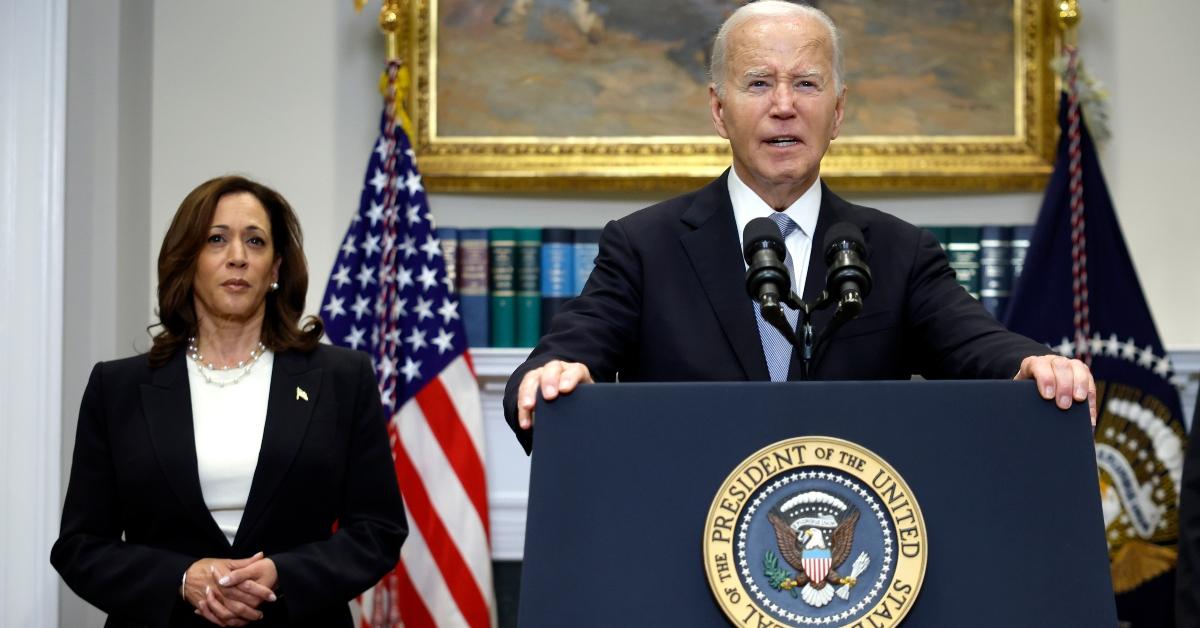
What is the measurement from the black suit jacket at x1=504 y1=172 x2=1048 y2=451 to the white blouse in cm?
117

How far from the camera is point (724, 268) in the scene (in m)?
2.29

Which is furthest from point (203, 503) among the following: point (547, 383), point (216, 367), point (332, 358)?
point (547, 383)

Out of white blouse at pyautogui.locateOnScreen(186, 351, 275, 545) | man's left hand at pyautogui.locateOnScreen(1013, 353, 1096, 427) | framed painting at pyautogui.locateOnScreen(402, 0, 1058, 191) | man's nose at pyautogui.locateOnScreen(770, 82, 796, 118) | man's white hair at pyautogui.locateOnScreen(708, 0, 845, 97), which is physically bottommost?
white blouse at pyautogui.locateOnScreen(186, 351, 275, 545)

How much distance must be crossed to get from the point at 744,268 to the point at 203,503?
1.50m

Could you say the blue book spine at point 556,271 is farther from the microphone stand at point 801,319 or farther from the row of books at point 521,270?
the microphone stand at point 801,319

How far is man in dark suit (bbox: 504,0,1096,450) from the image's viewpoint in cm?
222

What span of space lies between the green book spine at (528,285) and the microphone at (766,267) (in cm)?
307

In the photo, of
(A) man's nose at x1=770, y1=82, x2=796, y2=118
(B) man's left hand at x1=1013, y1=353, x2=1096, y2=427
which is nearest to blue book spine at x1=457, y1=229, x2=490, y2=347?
(A) man's nose at x1=770, y1=82, x2=796, y2=118

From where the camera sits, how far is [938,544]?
1.65 m

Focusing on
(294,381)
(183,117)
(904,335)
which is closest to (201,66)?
(183,117)

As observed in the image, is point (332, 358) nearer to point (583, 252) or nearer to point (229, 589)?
point (229, 589)

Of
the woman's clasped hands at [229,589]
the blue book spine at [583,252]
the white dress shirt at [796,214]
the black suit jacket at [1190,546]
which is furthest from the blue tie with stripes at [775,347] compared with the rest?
the blue book spine at [583,252]

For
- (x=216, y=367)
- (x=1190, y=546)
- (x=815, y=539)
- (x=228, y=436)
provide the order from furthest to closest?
(x=216, y=367)
(x=228, y=436)
(x=1190, y=546)
(x=815, y=539)

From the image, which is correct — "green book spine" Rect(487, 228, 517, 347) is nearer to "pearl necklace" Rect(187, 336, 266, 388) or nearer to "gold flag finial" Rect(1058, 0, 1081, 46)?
"pearl necklace" Rect(187, 336, 266, 388)
